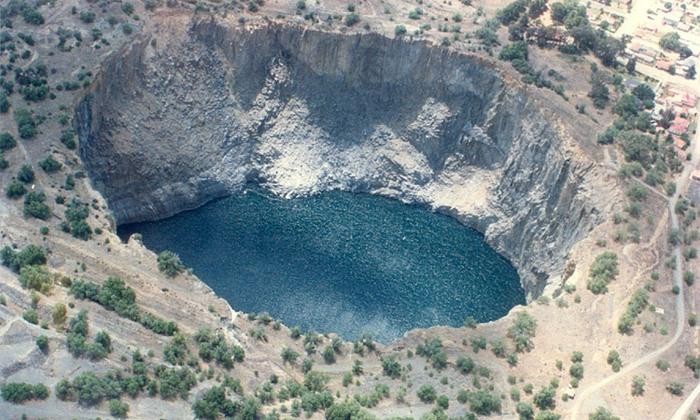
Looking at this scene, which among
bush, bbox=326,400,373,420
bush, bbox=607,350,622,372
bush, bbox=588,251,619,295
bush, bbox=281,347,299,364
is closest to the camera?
bush, bbox=326,400,373,420

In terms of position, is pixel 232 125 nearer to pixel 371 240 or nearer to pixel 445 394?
pixel 371 240

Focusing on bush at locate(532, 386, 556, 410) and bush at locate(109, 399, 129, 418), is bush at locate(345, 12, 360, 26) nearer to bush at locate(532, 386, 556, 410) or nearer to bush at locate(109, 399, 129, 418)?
bush at locate(532, 386, 556, 410)

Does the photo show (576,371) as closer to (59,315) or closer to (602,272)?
(602,272)

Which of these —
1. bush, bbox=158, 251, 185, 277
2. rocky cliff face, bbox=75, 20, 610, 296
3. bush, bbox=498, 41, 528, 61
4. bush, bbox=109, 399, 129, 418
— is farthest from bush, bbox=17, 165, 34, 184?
bush, bbox=498, 41, 528, 61

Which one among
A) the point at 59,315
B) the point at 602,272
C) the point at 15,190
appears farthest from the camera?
the point at 15,190

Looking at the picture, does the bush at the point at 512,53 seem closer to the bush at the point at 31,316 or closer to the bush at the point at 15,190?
the bush at the point at 15,190

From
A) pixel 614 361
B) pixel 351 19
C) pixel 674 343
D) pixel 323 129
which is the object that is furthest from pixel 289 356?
Result: pixel 351 19

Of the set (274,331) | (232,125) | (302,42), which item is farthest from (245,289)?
(302,42)
